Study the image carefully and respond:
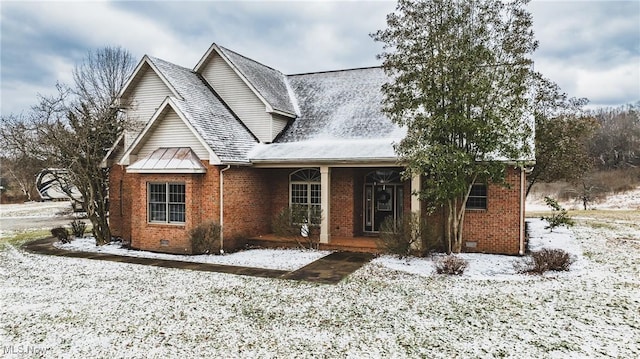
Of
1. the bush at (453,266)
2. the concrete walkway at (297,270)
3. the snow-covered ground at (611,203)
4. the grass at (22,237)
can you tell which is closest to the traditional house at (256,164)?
the concrete walkway at (297,270)

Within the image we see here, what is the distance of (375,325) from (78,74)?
102ft

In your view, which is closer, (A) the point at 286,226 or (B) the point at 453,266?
(B) the point at 453,266

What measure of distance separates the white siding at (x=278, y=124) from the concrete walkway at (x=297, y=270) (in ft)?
18.8

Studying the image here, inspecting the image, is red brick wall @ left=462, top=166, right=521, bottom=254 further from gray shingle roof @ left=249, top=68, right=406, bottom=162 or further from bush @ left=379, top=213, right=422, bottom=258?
gray shingle roof @ left=249, top=68, right=406, bottom=162

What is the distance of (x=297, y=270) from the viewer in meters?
11.1

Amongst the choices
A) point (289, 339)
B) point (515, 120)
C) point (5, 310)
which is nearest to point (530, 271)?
point (515, 120)

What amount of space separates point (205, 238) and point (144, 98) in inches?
267

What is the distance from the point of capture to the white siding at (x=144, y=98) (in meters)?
16.0

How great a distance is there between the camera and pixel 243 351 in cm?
613

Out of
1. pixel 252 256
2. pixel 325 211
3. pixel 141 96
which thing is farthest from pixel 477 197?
pixel 141 96

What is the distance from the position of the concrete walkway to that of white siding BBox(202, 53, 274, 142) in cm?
591

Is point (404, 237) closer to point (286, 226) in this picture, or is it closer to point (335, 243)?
point (335, 243)

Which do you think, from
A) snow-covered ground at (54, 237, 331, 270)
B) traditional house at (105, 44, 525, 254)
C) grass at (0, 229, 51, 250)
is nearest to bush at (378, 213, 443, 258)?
traditional house at (105, 44, 525, 254)

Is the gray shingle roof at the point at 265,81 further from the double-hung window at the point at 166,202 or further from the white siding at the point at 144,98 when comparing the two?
the double-hung window at the point at 166,202
